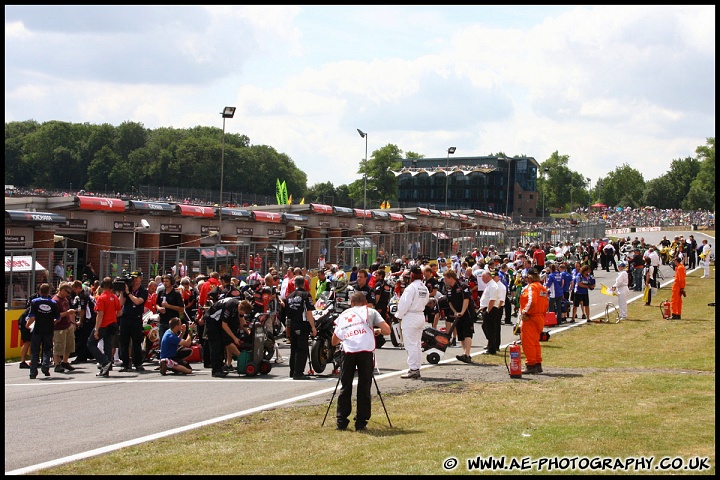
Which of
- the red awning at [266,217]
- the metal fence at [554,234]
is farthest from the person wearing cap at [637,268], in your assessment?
the red awning at [266,217]

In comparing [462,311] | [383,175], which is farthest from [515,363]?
[383,175]

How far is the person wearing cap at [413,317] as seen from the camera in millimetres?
15367

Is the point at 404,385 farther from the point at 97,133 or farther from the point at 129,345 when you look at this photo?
the point at 97,133

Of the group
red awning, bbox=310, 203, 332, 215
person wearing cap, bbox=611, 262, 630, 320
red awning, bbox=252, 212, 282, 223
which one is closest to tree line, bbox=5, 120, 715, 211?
red awning, bbox=310, 203, 332, 215

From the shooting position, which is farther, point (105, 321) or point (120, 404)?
point (105, 321)

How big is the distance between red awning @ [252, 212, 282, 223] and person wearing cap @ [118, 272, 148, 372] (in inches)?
1015

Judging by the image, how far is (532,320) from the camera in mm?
16000

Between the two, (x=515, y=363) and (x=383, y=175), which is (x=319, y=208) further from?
(x=383, y=175)

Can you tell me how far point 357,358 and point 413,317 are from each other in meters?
4.23

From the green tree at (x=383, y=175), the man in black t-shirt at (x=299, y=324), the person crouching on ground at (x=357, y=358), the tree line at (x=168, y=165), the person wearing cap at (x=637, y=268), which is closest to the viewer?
the person crouching on ground at (x=357, y=358)

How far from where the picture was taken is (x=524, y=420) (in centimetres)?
1150

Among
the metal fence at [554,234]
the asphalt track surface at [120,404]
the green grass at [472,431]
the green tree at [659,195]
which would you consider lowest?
the asphalt track surface at [120,404]

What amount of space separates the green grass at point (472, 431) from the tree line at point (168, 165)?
12116 centimetres

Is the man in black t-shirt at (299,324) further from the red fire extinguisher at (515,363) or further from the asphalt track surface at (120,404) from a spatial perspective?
the red fire extinguisher at (515,363)
